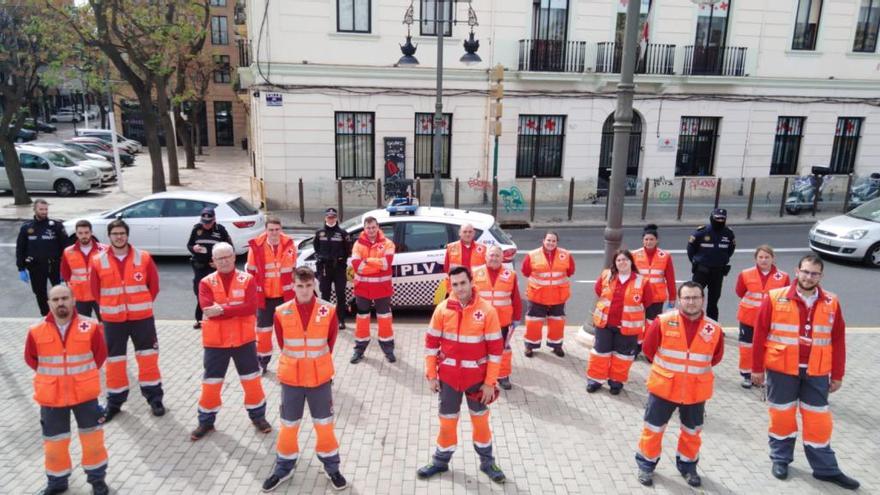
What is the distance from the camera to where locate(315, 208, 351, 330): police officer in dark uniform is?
25.0 feet

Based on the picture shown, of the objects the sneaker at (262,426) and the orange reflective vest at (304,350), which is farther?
the sneaker at (262,426)

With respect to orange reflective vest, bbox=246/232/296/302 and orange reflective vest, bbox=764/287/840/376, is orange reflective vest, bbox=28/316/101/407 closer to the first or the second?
orange reflective vest, bbox=246/232/296/302

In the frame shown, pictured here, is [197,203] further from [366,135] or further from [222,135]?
[222,135]

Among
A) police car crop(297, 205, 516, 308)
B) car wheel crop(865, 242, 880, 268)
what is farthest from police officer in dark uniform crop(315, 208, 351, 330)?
car wheel crop(865, 242, 880, 268)

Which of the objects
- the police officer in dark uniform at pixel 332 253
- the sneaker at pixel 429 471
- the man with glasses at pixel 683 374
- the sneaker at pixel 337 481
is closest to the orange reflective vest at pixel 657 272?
the man with glasses at pixel 683 374

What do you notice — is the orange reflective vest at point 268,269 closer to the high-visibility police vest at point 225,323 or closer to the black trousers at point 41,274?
the high-visibility police vest at point 225,323

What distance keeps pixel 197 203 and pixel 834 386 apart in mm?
10826

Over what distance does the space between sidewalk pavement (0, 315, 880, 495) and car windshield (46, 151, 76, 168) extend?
1653 cm

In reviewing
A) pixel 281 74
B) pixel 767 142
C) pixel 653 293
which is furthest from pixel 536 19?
pixel 653 293

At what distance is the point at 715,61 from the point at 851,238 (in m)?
10.0

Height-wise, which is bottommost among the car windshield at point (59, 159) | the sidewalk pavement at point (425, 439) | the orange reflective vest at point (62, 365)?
the sidewalk pavement at point (425, 439)

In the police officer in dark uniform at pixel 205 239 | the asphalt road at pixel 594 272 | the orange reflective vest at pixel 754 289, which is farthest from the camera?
the asphalt road at pixel 594 272

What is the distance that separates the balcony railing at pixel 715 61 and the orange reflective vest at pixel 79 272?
19.2 m

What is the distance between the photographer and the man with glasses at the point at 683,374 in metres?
4.53
